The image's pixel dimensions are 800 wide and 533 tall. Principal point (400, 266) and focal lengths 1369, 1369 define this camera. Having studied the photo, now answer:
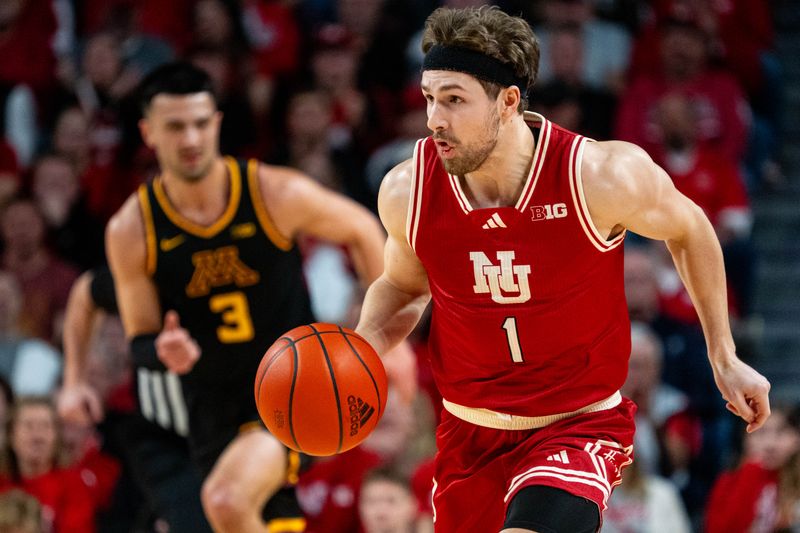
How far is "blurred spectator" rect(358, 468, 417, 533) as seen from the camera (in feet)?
23.6

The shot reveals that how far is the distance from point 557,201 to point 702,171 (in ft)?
16.2

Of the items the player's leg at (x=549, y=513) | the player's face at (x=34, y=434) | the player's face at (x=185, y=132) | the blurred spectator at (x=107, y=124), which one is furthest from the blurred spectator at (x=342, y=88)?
the player's leg at (x=549, y=513)

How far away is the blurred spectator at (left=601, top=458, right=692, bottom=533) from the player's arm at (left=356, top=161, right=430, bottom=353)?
2.82 m

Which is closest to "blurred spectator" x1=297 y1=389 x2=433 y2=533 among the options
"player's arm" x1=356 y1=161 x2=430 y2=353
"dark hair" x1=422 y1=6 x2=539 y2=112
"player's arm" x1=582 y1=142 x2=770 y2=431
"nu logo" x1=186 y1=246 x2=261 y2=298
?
"nu logo" x1=186 y1=246 x2=261 y2=298

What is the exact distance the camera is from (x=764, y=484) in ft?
24.2

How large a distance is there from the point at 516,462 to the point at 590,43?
5945 millimetres

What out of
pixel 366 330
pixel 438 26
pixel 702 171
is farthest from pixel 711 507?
pixel 438 26

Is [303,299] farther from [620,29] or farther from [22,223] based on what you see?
[620,29]

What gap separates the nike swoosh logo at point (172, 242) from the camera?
6.22 metres

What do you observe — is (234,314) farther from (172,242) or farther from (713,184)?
(713,184)

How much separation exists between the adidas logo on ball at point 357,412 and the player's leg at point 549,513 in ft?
1.81

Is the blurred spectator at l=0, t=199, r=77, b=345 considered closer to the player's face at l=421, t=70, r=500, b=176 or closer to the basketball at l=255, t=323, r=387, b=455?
the basketball at l=255, t=323, r=387, b=455

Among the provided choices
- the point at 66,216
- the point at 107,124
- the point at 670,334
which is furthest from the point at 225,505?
the point at 107,124

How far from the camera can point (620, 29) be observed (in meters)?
10.1
